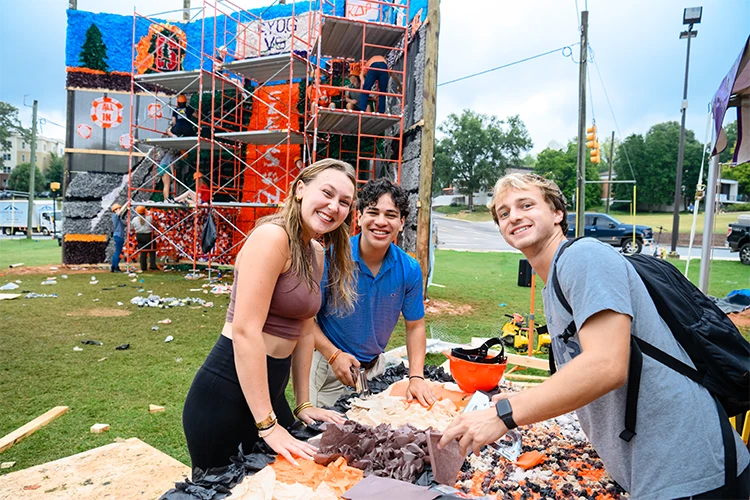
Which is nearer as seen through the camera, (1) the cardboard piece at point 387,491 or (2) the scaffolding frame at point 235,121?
(1) the cardboard piece at point 387,491

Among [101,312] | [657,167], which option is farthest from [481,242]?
[657,167]

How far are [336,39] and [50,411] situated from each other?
814 cm

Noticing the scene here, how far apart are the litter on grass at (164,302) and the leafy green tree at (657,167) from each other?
49.4 meters

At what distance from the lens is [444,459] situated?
157 centimetres

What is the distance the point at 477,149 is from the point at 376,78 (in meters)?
48.4

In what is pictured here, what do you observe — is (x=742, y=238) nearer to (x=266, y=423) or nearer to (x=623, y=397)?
(x=623, y=397)

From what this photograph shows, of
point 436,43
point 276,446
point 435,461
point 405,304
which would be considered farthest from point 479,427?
point 436,43

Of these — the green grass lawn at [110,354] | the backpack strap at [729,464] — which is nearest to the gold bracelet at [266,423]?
the backpack strap at [729,464]

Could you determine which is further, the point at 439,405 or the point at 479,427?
the point at 439,405

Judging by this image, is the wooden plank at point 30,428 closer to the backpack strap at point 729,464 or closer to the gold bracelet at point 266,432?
the gold bracelet at point 266,432

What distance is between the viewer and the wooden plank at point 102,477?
219cm

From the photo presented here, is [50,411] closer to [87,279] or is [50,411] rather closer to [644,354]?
[644,354]

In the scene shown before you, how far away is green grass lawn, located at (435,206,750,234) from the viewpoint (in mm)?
35375

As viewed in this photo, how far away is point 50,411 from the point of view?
3576 millimetres
